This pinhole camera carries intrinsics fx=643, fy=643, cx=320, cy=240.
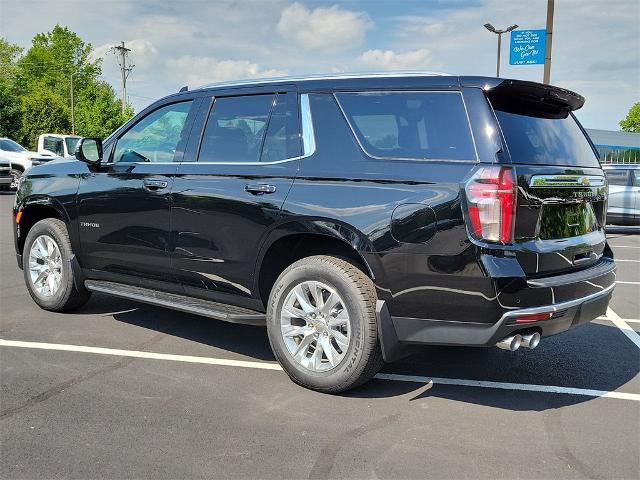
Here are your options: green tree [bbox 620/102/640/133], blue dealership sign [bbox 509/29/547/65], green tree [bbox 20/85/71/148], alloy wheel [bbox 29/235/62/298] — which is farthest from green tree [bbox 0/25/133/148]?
green tree [bbox 620/102/640/133]

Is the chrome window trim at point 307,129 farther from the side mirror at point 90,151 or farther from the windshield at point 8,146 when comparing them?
the windshield at point 8,146

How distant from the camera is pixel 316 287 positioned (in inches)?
157

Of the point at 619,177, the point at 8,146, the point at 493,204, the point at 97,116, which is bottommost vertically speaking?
the point at 493,204

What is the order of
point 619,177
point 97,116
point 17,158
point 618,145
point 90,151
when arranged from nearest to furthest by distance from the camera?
point 90,151, point 619,177, point 17,158, point 97,116, point 618,145

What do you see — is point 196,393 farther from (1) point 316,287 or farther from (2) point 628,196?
(2) point 628,196

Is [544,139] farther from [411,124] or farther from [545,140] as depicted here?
[411,124]

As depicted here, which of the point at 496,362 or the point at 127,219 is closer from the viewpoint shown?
the point at 496,362

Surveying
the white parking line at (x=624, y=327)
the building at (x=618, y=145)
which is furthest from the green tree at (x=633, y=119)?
the white parking line at (x=624, y=327)

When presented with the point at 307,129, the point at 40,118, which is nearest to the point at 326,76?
the point at 307,129

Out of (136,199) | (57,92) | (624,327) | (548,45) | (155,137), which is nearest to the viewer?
(136,199)

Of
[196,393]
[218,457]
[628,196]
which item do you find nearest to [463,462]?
[218,457]

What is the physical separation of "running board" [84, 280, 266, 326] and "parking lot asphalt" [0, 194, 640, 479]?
0.39 meters

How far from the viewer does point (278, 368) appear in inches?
178

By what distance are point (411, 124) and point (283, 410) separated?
184 cm
